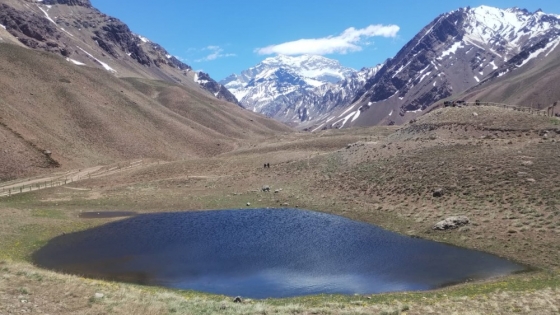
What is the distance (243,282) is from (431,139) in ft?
159

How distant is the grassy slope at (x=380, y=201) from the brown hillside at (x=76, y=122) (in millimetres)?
21637

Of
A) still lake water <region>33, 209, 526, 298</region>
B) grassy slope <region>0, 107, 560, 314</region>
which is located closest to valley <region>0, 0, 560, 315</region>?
grassy slope <region>0, 107, 560, 314</region>

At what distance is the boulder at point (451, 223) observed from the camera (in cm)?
4416

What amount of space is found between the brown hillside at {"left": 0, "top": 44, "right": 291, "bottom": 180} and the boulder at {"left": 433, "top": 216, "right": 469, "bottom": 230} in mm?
75344

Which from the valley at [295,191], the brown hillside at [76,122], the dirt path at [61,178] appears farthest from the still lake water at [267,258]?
the brown hillside at [76,122]

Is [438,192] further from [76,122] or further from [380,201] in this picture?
[76,122]

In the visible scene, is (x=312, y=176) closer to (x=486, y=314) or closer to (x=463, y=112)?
(x=463, y=112)

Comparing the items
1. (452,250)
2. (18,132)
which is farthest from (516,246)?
(18,132)

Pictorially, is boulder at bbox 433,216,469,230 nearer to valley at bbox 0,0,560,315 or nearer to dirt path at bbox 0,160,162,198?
valley at bbox 0,0,560,315

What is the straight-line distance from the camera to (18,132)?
89938 mm

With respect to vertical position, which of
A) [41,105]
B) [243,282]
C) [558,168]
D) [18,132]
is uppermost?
[41,105]

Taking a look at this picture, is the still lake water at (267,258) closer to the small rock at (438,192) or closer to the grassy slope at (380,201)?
the grassy slope at (380,201)

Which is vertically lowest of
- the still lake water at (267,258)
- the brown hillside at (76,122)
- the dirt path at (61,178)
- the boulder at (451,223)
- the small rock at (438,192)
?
the still lake water at (267,258)

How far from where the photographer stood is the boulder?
44156 mm
